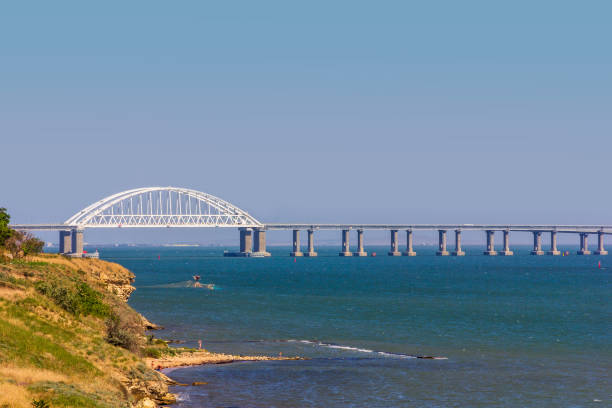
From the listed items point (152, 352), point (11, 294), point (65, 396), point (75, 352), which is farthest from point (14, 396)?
point (152, 352)

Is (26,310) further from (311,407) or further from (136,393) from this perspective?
(311,407)

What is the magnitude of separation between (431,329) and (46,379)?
4087cm

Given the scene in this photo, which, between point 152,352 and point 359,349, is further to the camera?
point 359,349

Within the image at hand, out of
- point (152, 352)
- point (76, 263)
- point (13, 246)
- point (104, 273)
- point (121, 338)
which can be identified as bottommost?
point (152, 352)

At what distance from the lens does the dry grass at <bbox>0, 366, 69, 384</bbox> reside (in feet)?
95.6

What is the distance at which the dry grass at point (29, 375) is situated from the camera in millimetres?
29141

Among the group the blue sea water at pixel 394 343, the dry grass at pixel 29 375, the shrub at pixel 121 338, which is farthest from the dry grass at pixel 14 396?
the shrub at pixel 121 338

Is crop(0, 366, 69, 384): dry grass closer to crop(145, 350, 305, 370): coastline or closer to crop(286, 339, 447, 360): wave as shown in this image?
crop(145, 350, 305, 370): coastline

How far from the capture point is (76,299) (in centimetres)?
4669

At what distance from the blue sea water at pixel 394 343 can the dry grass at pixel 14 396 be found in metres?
10.2

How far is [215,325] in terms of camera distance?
218ft

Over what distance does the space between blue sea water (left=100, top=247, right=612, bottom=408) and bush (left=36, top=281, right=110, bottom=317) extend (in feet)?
22.9

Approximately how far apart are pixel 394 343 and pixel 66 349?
2705 centimetres

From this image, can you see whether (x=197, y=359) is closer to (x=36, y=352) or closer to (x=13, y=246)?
(x=36, y=352)
